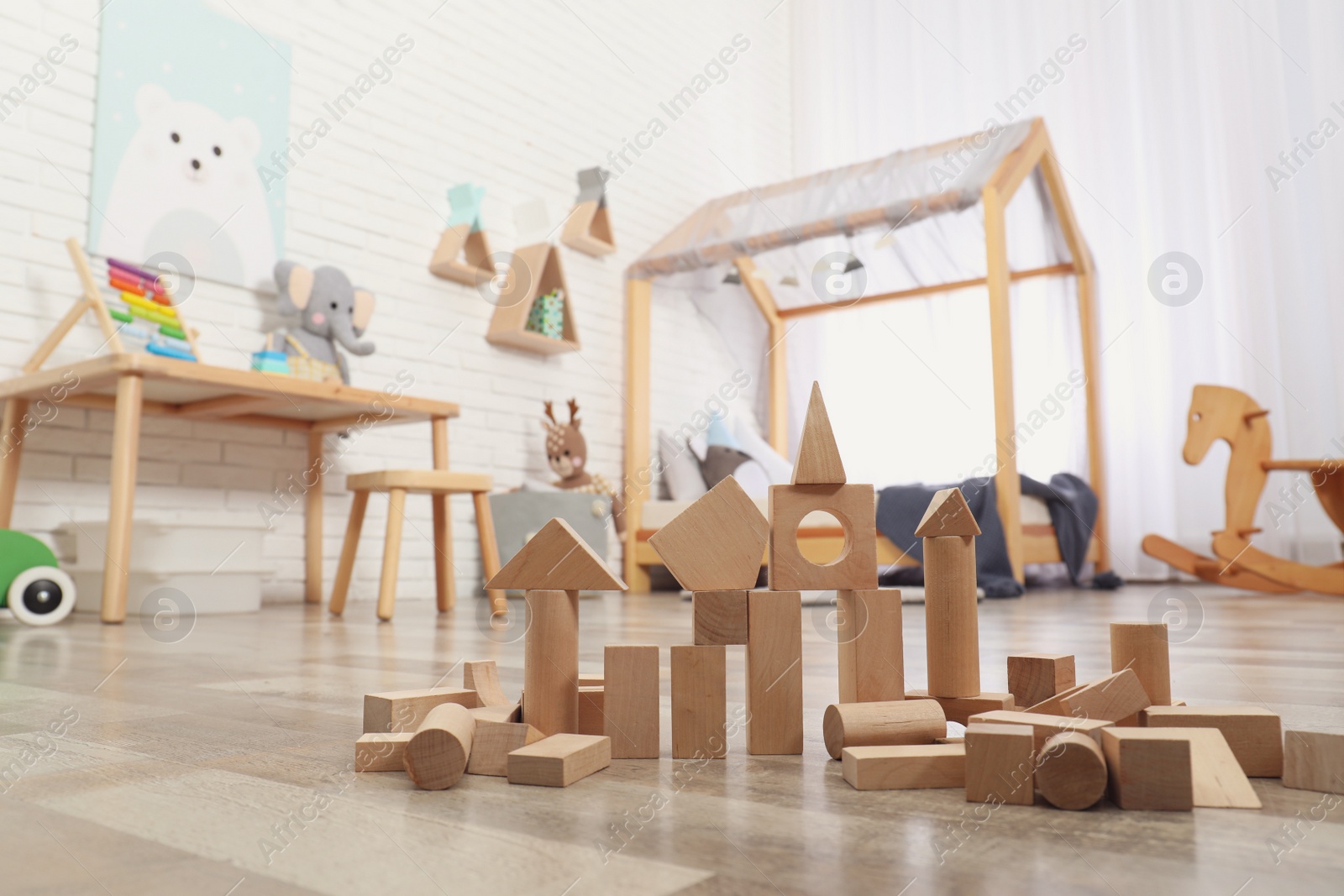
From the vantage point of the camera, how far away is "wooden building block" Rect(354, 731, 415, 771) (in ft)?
2.02

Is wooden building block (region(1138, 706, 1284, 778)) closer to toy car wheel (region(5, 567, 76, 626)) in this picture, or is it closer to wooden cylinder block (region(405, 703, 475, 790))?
wooden cylinder block (region(405, 703, 475, 790))

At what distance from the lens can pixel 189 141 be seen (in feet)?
8.41

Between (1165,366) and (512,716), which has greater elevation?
(1165,366)

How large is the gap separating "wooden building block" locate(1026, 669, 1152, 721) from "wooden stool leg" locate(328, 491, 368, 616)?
6.12 ft

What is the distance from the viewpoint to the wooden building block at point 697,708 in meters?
0.65

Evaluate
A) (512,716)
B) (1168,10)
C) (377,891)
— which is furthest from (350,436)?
(1168,10)

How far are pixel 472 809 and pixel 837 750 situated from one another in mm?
247

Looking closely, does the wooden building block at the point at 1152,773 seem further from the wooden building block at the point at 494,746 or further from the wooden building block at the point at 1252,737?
the wooden building block at the point at 494,746

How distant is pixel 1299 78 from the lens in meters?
3.53

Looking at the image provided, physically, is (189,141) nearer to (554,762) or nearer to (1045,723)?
(554,762)

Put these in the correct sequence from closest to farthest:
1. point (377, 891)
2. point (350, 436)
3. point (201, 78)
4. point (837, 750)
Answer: point (377, 891) → point (837, 750) → point (201, 78) → point (350, 436)

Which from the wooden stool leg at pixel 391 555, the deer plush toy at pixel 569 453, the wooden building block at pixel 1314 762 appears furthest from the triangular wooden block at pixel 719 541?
the deer plush toy at pixel 569 453

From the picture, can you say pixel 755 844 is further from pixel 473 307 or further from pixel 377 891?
pixel 473 307

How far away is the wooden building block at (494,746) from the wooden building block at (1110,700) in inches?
13.5
